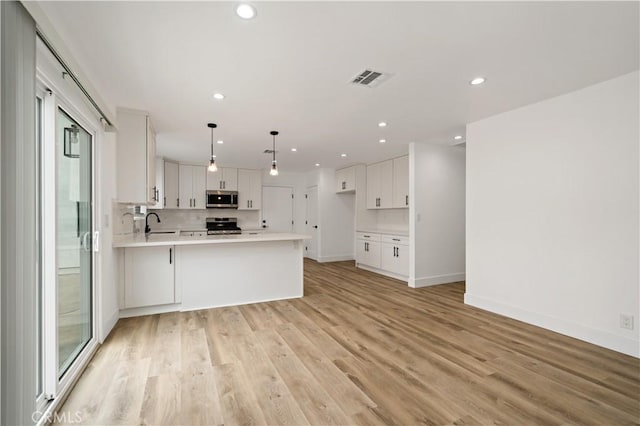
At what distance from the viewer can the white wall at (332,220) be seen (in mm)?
7562

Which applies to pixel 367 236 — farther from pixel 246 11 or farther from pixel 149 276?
pixel 246 11

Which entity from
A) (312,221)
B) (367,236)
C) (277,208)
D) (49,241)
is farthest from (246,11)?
(312,221)

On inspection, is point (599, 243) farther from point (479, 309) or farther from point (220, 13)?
point (220, 13)

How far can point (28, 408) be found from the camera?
1.40m

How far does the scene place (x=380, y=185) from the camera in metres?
6.52

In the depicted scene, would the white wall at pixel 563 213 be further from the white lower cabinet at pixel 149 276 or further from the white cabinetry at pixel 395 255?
the white lower cabinet at pixel 149 276

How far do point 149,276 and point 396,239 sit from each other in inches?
166

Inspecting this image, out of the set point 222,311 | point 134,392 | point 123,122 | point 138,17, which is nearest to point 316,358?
point 134,392

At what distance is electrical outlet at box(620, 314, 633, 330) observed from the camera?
2.59m

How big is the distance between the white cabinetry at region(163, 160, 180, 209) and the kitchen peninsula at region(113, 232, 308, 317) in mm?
2723

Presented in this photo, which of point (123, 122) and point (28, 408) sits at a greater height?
point (123, 122)

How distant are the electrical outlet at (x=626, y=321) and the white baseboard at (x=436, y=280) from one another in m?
2.60

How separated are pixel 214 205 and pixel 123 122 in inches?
142

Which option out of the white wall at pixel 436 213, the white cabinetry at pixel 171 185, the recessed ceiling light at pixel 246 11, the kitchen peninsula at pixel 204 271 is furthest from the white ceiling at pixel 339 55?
the white cabinetry at pixel 171 185
